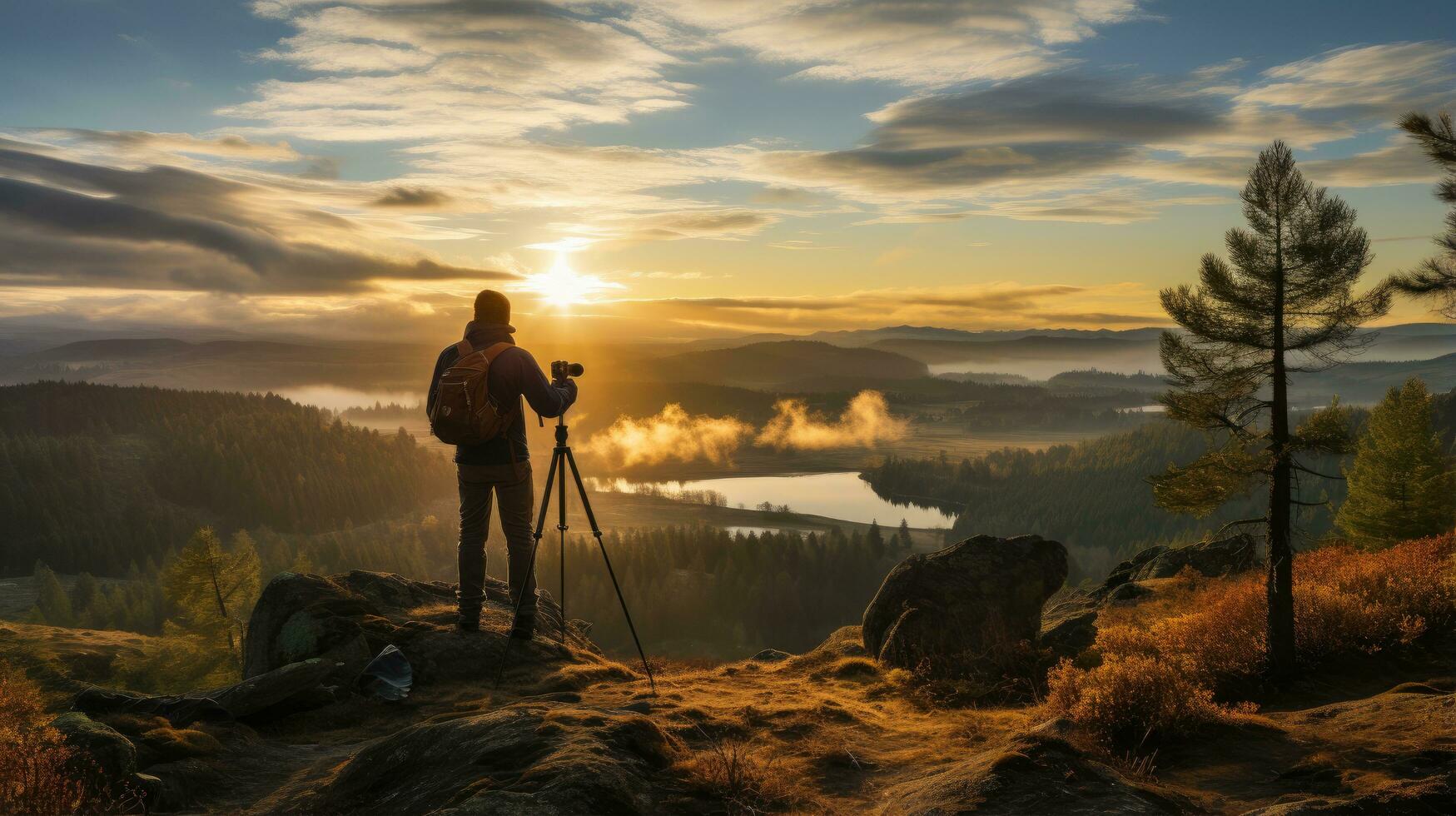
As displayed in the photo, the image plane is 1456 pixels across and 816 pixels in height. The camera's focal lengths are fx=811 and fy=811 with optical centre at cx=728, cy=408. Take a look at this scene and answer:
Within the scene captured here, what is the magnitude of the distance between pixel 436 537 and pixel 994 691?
19803 centimetres

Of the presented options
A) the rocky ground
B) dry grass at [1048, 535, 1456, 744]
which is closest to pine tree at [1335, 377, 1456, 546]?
dry grass at [1048, 535, 1456, 744]

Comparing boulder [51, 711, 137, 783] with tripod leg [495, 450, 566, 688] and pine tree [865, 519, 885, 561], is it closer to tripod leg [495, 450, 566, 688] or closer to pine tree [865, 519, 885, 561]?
tripod leg [495, 450, 566, 688]

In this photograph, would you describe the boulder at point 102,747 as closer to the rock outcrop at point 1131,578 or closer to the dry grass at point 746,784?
the dry grass at point 746,784

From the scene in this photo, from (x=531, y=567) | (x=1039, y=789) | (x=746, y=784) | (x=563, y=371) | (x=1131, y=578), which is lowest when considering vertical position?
(x=1131, y=578)

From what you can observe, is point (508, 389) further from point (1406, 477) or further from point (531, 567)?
point (1406, 477)

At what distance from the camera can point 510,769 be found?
669cm

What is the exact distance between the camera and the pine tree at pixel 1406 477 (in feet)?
114

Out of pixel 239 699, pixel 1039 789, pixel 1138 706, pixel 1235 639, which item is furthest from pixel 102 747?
pixel 1235 639

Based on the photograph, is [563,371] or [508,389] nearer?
[508,389]

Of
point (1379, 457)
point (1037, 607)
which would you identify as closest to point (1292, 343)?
point (1037, 607)

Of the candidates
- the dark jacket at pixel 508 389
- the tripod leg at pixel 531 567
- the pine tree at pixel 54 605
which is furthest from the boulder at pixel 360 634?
the pine tree at pixel 54 605

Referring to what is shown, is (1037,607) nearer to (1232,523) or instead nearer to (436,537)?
(1232,523)

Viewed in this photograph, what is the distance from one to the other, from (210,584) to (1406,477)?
62178 millimetres

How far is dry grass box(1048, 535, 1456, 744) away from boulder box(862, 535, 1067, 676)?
5.29 ft
